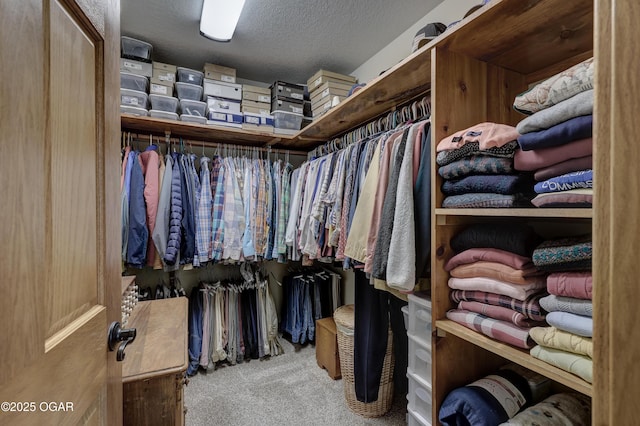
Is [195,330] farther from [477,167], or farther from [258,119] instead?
[477,167]

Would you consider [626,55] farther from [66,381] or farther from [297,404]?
[297,404]

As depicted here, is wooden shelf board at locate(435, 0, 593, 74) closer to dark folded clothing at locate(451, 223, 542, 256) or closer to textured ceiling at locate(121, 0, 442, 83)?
dark folded clothing at locate(451, 223, 542, 256)

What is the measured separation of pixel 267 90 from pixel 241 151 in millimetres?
585

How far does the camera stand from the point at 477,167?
0.88 m

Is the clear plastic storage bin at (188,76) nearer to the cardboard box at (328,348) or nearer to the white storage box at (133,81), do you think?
the white storage box at (133,81)

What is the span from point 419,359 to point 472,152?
87 cm

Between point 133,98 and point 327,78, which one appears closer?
point 133,98

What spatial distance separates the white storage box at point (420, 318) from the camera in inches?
44.1

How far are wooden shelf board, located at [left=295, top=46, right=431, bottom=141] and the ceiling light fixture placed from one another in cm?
79

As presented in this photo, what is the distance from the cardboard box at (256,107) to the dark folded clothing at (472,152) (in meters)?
1.83

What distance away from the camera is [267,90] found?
2.46 m

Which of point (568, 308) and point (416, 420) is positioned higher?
point (568, 308)

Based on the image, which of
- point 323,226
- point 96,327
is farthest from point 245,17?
point 96,327

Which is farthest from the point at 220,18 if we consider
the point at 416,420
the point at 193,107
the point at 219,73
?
the point at 416,420
